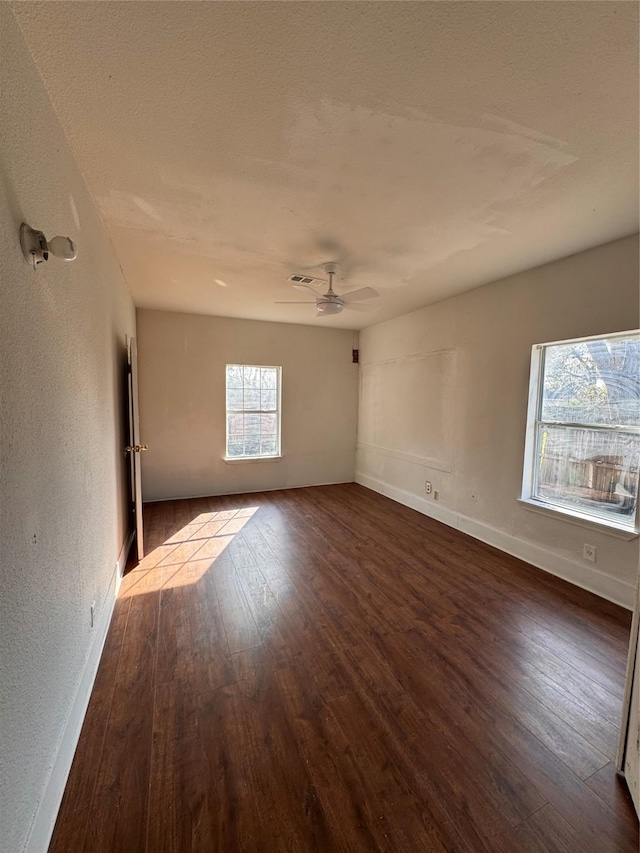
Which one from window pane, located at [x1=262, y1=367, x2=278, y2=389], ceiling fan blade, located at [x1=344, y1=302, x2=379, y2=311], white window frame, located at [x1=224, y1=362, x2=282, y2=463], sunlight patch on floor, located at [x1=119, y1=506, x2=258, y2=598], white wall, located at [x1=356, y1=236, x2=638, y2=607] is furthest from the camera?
window pane, located at [x1=262, y1=367, x2=278, y2=389]

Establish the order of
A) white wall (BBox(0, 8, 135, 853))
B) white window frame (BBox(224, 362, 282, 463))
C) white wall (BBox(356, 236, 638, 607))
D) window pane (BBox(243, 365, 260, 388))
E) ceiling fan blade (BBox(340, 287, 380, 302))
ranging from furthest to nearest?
window pane (BBox(243, 365, 260, 388))
white window frame (BBox(224, 362, 282, 463))
ceiling fan blade (BBox(340, 287, 380, 302))
white wall (BBox(356, 236, 638, 607))
white wall (BBox(0, 8, 135, 853))

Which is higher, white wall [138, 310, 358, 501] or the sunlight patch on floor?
white wall [138, 310, 358, 501]

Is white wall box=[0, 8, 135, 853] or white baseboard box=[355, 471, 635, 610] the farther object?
white baseboard box=[355, 471, 635, 610]

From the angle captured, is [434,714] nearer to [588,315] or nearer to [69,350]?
[69,350]

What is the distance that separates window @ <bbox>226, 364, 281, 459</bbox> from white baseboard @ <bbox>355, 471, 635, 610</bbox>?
224cm

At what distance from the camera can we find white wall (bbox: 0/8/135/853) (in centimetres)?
93

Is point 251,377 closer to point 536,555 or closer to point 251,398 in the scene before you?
point 251,398

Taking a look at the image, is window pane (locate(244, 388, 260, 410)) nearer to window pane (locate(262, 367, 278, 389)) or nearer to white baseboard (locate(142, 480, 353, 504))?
window pane (locate(262, 367, 278, 389))

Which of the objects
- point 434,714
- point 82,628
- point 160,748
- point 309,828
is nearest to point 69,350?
point 82,628

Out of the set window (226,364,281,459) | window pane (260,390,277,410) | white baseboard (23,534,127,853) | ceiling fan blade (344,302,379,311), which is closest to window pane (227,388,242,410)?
window (226,364,281,459)

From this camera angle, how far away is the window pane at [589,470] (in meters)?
2.47

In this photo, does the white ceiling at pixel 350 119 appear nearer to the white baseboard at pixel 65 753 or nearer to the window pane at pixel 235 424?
the white baseboard at pixel 65 753

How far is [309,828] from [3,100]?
247 centimetres

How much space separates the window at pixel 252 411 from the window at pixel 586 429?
3507mm
